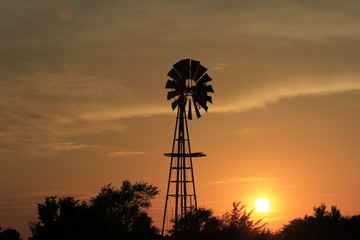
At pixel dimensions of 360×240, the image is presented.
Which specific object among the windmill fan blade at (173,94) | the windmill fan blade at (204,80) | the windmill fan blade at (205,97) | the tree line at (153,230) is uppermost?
the windmill fan blade at (204,80)

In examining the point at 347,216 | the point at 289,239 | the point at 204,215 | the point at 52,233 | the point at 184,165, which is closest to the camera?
the point at 184,165

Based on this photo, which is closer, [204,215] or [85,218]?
[85,218]

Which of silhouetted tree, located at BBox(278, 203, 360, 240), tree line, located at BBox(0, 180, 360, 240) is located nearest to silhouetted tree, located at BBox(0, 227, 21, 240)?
tree line, located at BBox(0, 180, 360, 240)

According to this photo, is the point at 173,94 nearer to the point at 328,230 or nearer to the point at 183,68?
the point at 183,68

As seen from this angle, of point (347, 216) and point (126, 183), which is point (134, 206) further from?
point (347, 216)

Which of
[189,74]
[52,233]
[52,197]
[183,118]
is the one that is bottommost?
Result: [52,233]

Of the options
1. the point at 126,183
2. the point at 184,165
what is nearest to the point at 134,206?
the point at 126,183

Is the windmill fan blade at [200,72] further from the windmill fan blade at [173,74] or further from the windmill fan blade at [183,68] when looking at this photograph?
the windmill fan blade at [173,74]

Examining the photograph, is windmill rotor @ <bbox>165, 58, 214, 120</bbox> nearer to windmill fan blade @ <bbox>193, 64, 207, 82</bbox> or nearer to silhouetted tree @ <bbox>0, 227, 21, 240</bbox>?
windmill fan blade @ <bbox>193, 64, 207, 82</bbox>

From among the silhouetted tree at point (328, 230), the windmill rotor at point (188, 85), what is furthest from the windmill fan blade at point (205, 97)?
the silhouetted tree at point (328, 230)

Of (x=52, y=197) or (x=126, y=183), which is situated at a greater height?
(x=126, y=183)

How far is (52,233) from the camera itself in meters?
66.6

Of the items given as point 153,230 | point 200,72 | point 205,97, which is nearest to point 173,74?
point 200,72

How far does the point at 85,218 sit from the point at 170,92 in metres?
19.1
